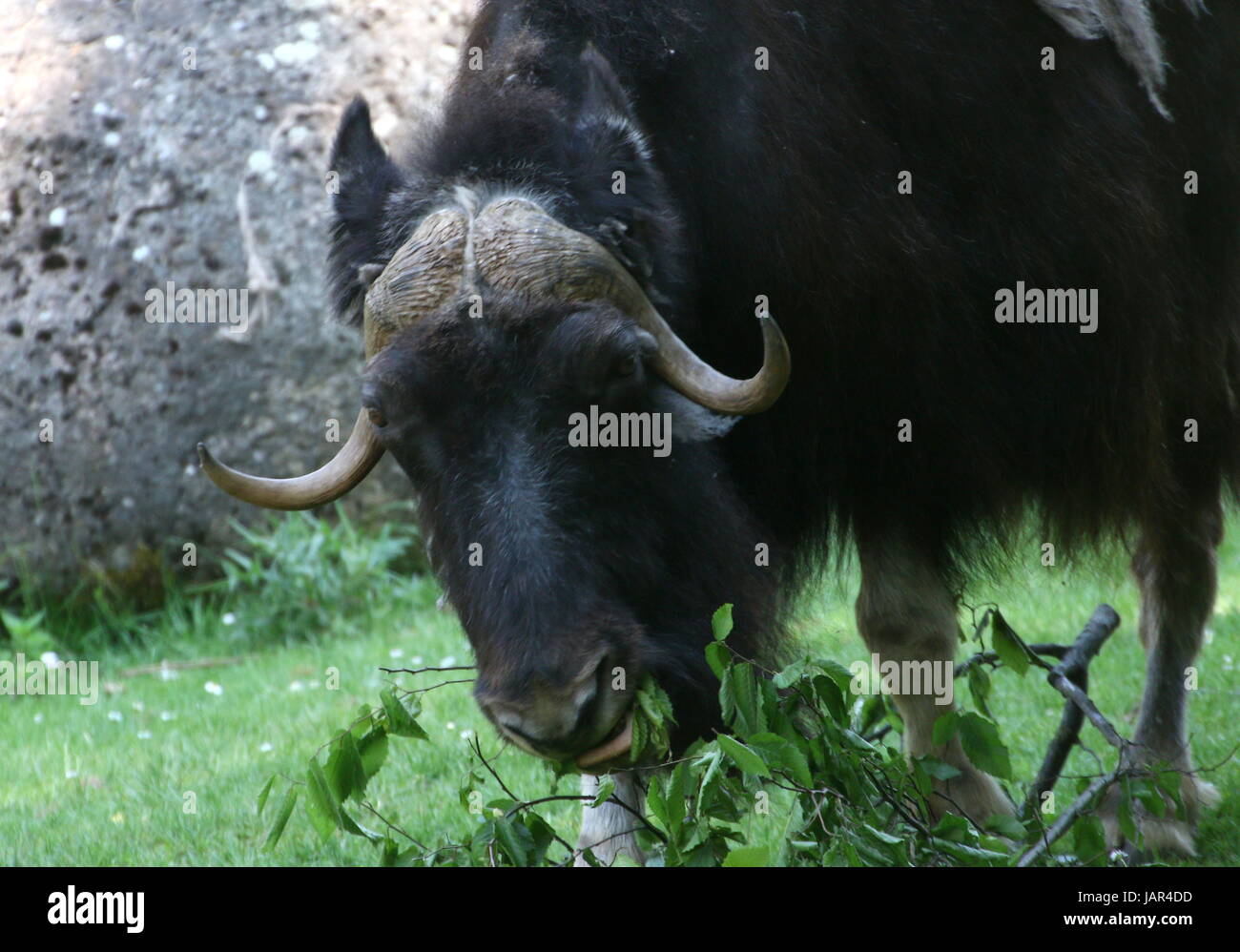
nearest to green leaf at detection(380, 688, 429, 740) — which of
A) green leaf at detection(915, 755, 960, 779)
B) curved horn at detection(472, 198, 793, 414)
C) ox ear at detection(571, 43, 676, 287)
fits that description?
curved horn at detection(472, 198, 793, 414)

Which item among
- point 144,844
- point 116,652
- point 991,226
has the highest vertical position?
point 991,226

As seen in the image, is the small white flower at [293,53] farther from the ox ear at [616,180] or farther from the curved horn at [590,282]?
the curved horn at [590,282]

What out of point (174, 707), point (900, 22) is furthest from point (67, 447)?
point (900, 22)

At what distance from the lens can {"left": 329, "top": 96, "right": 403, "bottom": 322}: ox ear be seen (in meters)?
3.54

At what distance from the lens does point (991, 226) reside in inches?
157

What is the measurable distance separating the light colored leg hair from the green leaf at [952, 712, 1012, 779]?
1360 mm

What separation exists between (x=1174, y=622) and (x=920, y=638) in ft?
3.53

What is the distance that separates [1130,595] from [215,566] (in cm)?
492

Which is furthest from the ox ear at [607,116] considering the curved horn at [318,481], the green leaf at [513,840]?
the green leaf at [513,840]

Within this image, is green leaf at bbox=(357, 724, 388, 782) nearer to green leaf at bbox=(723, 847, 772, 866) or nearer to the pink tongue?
the pink tongue

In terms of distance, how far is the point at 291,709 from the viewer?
20.9 ft

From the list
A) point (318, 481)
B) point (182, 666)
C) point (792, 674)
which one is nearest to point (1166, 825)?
point (792, 674)

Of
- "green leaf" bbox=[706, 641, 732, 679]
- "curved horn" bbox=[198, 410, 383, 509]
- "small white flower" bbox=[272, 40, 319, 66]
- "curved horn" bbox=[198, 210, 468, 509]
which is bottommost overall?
"green leaf" bbox=[706, 641, 732, 679]

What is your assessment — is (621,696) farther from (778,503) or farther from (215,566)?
(215,566)
